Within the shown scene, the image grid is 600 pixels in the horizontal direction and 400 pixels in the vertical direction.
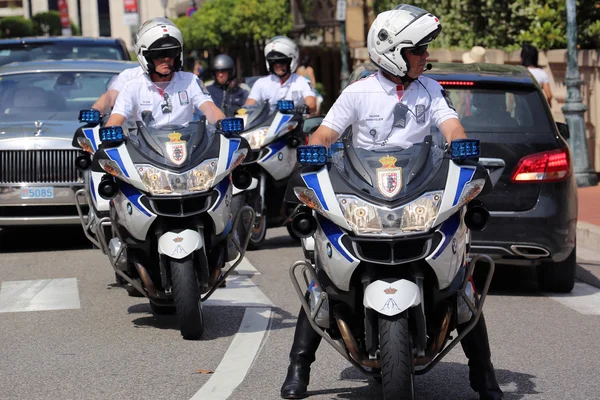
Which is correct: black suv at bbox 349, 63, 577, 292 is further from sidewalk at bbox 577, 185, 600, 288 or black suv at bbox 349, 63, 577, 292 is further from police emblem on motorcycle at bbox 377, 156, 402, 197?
police emblem on motorcycle at bbox 377, 156, 402, 197

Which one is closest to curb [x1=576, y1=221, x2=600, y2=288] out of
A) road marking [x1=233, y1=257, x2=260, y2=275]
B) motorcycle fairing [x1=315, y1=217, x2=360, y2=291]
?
road marking [x1=233, y1=257, x2=260, y2=275]

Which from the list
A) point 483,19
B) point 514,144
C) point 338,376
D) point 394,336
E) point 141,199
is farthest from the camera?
point 483,19

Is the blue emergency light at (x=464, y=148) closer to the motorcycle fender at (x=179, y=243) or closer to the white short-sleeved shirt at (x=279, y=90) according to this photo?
the motorcycle fender at (x=179, y=243)

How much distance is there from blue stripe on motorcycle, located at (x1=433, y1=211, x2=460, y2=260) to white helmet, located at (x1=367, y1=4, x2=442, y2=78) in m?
0.84

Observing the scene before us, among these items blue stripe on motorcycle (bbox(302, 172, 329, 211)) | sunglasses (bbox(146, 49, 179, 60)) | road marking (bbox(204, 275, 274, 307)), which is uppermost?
sunglasses (bbox(146, 49, 179, 60))

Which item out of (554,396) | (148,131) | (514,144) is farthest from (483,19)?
(554,396)

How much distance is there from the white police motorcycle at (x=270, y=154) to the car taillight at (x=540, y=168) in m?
3.28

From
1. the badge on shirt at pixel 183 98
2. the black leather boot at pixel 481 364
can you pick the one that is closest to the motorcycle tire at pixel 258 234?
the badge on shirt at pixel 183 98

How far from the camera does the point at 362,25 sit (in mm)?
37500

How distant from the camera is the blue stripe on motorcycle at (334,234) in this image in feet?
19.1

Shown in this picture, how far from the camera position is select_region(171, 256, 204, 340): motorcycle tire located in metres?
7.77

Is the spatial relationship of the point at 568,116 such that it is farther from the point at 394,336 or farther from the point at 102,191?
the point at 394,336

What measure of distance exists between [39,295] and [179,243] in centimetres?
244

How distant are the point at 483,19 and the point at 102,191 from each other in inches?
633
